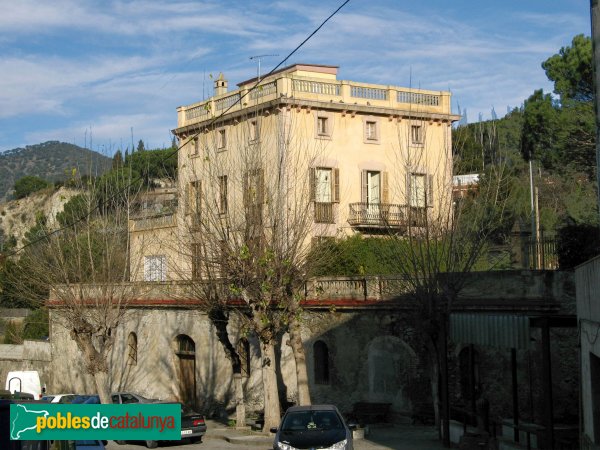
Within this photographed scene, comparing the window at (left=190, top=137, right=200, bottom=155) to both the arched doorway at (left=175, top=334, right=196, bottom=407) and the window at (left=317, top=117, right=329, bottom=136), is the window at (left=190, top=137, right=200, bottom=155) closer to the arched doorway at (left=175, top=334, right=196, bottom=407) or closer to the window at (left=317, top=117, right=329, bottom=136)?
the window at (left=317, top=117, right=329, bottom=136)

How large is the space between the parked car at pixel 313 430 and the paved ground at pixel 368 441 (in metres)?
4.01

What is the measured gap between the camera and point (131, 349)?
40.6 meters

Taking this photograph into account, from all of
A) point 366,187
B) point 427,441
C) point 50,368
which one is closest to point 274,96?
point 366,187

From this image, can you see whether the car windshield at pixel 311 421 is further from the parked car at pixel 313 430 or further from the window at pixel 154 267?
the window at pixel 154 267

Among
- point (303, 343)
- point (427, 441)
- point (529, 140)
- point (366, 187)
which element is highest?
point (529, 140)

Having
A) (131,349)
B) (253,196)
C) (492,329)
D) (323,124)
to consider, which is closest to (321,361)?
(253,196)

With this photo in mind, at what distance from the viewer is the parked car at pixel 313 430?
20547 millimetres

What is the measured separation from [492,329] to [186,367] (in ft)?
61.5

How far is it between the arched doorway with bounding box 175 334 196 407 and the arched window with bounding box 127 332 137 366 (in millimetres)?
3250

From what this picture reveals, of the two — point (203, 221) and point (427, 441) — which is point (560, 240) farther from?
point (203, 221)

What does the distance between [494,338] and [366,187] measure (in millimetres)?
22892

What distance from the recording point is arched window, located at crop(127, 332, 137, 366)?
4041 centimetres

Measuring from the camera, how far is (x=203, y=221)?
99.1ft

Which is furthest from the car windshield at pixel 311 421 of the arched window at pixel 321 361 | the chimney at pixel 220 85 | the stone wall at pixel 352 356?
the chimney at pixel 220 85
